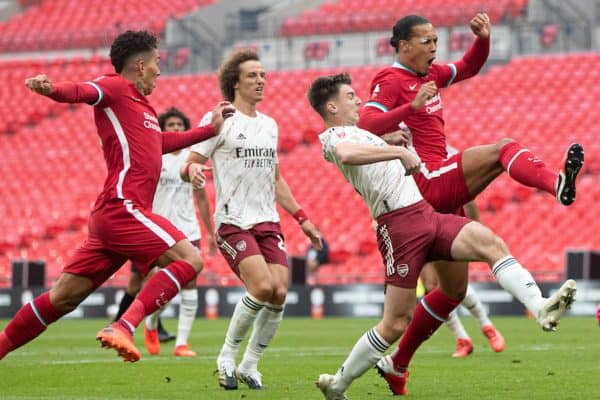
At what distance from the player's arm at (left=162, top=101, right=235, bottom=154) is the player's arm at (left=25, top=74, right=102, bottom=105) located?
0.75 metres

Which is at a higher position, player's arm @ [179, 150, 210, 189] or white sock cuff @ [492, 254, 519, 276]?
player's arm @ [179, 150, 210, 189]

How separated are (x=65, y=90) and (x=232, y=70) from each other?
2225 millimetres

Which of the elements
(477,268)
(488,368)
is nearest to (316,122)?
(477,268)

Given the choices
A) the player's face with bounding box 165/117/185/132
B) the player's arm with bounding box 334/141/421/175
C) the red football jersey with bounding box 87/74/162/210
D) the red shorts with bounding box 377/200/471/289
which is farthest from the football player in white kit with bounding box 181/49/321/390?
the player's face with bounding box 165/117/185/132

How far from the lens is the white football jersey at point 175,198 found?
1333cm

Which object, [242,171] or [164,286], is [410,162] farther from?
[242,171]

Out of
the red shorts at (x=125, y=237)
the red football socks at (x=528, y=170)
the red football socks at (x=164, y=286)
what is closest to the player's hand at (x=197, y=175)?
the red shorts at (x=125, y=237)

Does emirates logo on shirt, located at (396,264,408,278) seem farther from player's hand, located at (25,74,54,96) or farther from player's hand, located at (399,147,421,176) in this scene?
player's hand, located at (25,74,54,96)

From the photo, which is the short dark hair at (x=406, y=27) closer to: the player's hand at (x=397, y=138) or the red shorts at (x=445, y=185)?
the player's hand at (x=397, y=138)

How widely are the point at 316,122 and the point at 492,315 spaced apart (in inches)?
477

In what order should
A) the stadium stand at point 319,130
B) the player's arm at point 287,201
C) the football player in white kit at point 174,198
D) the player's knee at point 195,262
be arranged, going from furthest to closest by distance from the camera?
1. the stadium stand at point 319,130
2. the football player in white kit at point 174,198
3. the player's arm at point 287,201
4. the player's knee at point 195,262

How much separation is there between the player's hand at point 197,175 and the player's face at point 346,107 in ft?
4.59

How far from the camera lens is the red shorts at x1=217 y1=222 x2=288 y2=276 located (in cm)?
908

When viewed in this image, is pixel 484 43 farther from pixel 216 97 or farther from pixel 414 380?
pixel 216 97
